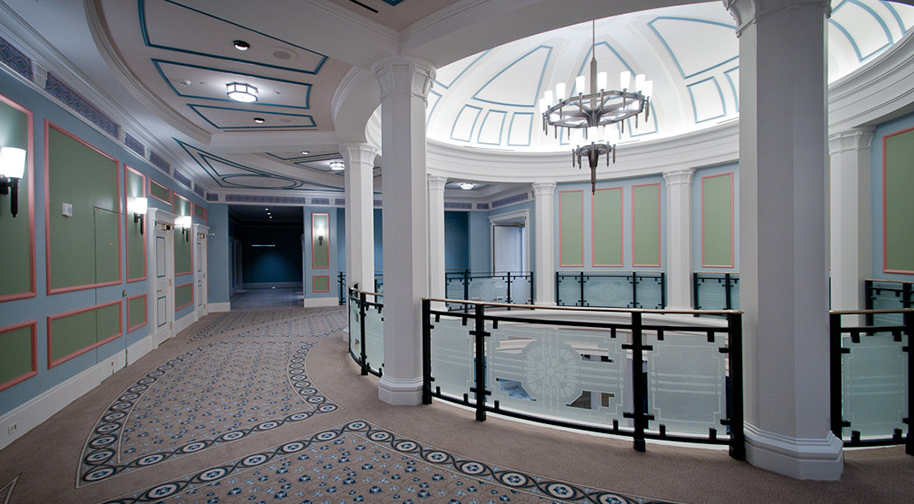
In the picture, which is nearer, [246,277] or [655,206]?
[655,206]

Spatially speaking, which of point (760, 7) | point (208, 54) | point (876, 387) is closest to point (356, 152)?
point (208, 54)

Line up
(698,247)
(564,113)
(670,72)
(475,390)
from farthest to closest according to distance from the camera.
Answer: (698,247), (670,72), (564,113), (475,390)

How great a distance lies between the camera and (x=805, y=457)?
2422 millimetres

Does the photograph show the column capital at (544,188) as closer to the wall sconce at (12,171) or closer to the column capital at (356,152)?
the column capital at (356,152)

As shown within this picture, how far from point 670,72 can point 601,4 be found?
566 centimetres

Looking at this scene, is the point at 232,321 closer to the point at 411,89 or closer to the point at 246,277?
the point at 411,89

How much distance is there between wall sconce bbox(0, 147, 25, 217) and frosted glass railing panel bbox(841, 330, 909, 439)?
6.19m

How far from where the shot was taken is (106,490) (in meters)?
2.48

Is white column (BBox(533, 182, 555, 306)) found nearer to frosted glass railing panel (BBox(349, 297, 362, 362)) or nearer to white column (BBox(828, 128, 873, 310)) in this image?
white column (BBox(828, 128, 873, 310))

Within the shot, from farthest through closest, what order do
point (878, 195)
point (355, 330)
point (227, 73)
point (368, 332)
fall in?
point (355, 330)
point (878, 195)
point (368, 332)
point (227, 73)

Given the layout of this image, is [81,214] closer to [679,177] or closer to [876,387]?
[876,387]

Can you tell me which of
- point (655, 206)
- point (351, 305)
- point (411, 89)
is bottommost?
point (351, 305)

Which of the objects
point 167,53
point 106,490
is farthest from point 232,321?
point 106,490

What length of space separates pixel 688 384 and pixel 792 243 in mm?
1143
